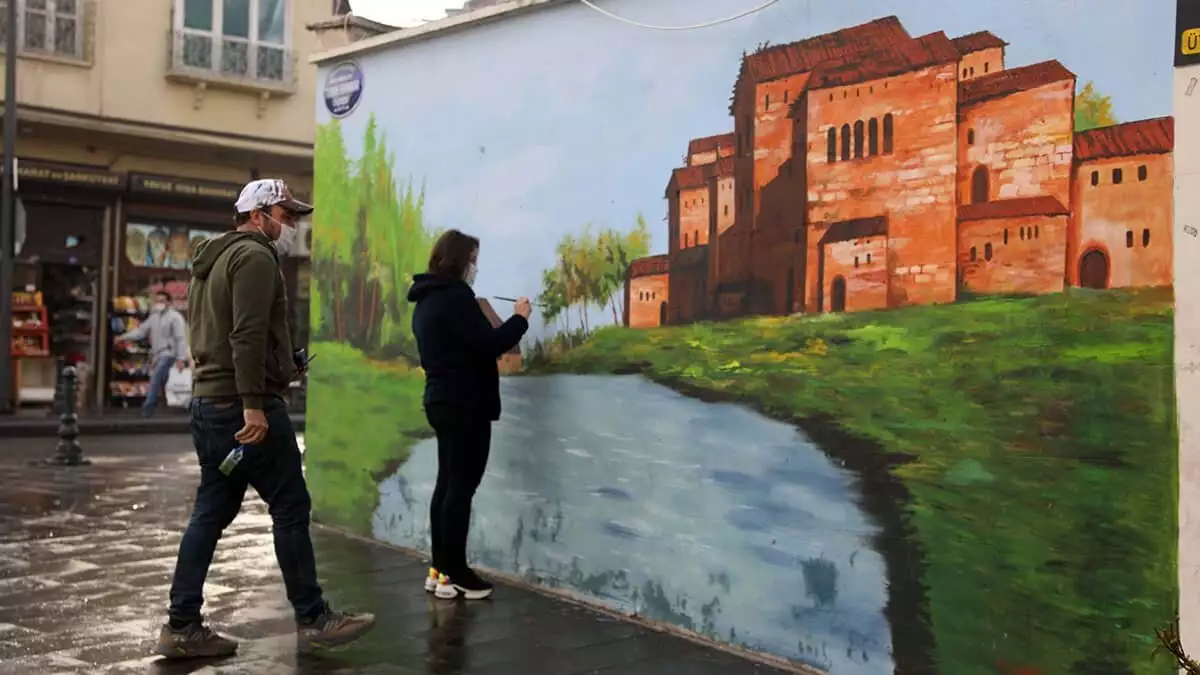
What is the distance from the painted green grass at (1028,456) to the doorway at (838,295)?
0.20 feet

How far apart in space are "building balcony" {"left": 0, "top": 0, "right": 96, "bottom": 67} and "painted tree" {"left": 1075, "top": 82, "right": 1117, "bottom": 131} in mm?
20113

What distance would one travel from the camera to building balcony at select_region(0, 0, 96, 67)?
68.5 feet

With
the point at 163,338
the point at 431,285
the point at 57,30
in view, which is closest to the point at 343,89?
the point at 431,285

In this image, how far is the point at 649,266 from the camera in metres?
5.92

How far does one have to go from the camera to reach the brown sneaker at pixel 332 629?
5.28m

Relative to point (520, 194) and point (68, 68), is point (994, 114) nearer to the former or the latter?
point (520, 194)

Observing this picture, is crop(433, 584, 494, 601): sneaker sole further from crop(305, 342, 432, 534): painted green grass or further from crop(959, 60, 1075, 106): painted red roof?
crop(959, 60, 1075, 106): painted red roof

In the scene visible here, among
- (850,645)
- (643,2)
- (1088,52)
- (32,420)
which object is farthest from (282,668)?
(32,420)

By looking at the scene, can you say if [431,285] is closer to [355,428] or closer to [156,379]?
[355,428]

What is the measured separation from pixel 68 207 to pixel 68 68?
231cm

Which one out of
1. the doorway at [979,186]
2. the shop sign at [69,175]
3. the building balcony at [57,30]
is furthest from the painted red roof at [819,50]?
the building balcony at [57,30]

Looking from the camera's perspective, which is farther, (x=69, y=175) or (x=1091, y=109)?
(x=69, y=175)

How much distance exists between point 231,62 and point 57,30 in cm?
296

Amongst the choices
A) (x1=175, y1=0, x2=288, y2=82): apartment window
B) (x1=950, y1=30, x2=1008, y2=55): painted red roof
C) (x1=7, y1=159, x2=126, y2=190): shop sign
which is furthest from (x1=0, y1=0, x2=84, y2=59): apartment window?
(x1=950, y1=30, x2=1008, y2=55): painted red roof
